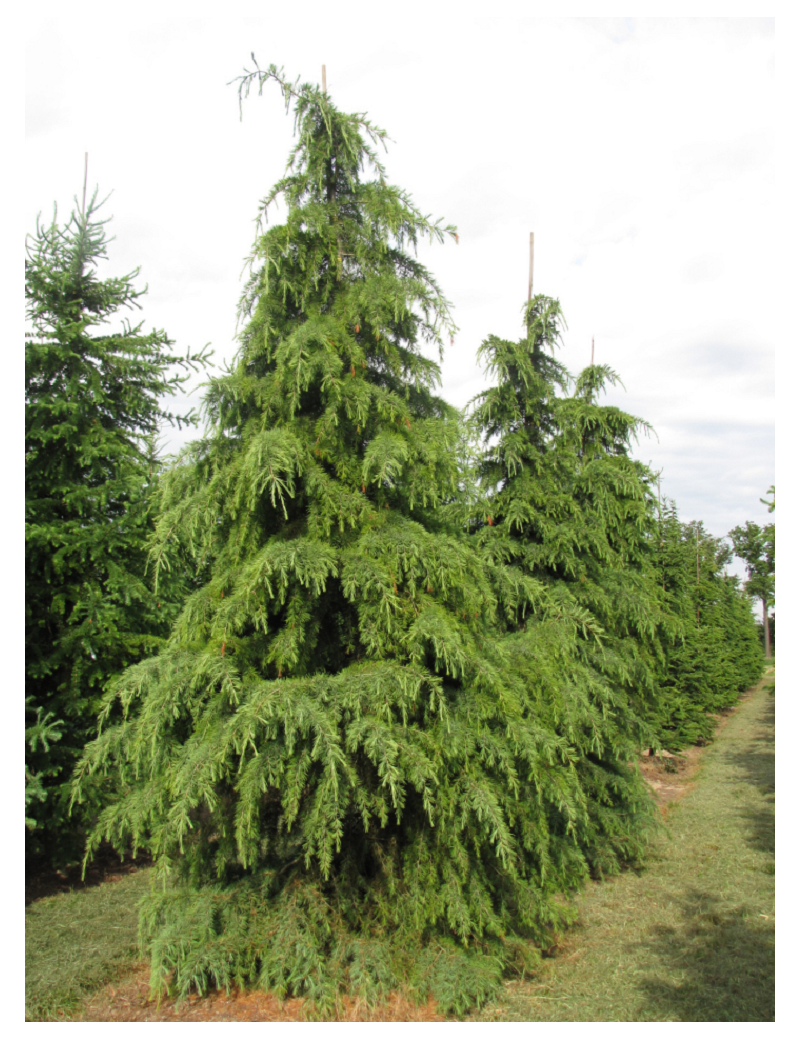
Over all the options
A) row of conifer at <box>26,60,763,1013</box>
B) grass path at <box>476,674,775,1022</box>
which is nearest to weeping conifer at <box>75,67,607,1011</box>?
row of conifer at <box>26,60,763,1013</box>

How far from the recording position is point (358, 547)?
4582 millimetres

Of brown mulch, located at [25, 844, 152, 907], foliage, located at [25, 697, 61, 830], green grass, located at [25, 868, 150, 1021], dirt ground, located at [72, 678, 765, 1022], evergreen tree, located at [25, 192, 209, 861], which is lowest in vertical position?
brown mulch, located at [25, 844, 152, 907]

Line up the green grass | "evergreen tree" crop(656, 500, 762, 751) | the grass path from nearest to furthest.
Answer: the grass path < the green grass < "evergreen tree" crop(656, 500, 762, 751)

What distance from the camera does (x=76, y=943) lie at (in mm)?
5840

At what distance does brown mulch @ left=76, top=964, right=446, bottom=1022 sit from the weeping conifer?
0.13 meters

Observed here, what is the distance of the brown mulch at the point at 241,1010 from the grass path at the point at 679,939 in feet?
1.80

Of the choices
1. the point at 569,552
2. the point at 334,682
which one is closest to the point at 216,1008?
the point at 334,682

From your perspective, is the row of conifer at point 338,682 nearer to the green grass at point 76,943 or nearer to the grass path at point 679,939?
the grass path at point 679,939

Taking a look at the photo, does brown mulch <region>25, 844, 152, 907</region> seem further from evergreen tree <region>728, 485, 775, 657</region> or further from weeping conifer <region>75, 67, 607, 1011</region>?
evergreen tree <region>728, 485, 775, 657</region>

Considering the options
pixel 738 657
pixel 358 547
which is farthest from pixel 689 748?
pixel 358 547

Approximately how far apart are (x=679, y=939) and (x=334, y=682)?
427 cm

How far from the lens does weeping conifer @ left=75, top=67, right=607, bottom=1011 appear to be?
419cm

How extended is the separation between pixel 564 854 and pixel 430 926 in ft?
5.56

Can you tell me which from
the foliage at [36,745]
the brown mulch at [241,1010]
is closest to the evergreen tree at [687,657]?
the brown mulch at [241,1010]
